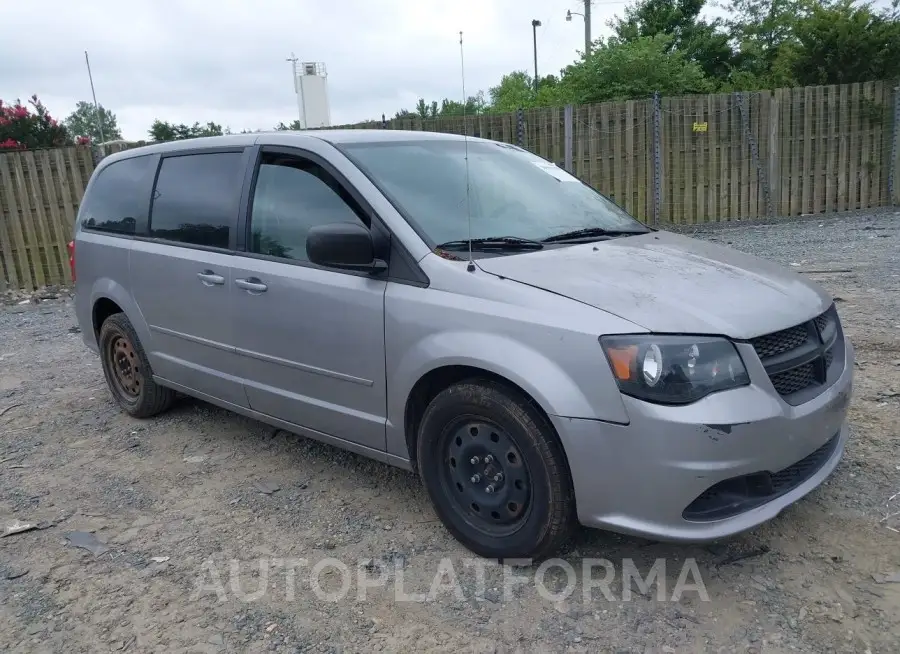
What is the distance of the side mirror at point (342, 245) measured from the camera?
3.08 meters

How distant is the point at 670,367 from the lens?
2514 millimetres

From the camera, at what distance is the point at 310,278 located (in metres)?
3.47

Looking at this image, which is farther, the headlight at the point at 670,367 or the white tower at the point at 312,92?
the white tower at the point at 312,92

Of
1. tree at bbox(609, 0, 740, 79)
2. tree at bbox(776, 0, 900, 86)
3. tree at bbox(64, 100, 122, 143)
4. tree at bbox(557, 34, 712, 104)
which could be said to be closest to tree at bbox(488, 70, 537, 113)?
tree at bbox(609, 0, 740, 79)

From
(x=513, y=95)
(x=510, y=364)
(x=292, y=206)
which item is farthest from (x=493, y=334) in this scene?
(x=513, y=95)

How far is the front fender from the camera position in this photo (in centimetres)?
258

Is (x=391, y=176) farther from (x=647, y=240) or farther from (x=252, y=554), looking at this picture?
(x=252, y=554)

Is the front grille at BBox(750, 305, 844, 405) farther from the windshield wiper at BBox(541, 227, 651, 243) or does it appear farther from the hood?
the windshield wiper at BBox(541, 227, 651, 243)

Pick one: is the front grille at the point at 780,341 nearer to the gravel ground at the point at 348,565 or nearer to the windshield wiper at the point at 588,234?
the gravel ground at the point at 348,565

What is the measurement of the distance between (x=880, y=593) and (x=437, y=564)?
168 centimetres

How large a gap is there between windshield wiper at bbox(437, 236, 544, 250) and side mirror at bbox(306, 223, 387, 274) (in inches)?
12.6

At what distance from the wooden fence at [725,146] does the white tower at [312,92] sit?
305 inches

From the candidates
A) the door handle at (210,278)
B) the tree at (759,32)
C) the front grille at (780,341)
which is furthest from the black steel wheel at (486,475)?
the tree at (759,32)

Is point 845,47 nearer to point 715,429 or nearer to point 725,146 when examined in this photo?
point 725,146
